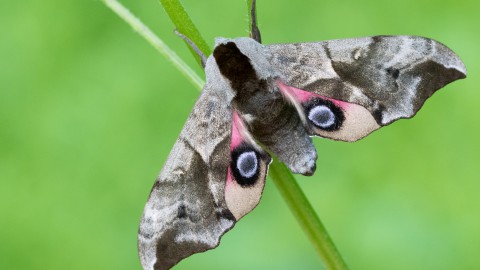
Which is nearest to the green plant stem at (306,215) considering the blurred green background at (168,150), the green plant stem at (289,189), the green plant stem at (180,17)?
the green plant stem at (289,189)

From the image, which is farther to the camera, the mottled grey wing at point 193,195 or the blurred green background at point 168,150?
the blurred green background at point 168,150

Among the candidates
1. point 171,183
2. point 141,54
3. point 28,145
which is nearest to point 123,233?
point 28,145

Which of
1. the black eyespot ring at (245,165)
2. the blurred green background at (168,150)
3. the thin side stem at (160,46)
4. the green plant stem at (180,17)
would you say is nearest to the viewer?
the green plant stem at (180,17)

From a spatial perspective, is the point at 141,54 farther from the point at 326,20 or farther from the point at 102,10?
the point at 326,20

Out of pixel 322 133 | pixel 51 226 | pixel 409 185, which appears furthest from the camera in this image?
pixel 51 226

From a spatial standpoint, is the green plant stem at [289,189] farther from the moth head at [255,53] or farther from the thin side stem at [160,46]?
the moth head at [255,53]

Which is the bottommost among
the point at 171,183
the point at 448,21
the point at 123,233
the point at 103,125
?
the point at 448,21

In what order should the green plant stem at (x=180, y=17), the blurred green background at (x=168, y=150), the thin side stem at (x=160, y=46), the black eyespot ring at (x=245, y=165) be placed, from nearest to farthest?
the green plant stem at (x=180, y=17) → the thin side stem at (x=160, y=46) → the black eyespot ring at (x=245, y=165) → the blurred green background at (x=168, y=150)

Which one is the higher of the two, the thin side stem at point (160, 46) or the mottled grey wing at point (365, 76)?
the thin side stem at point (160, 46)
